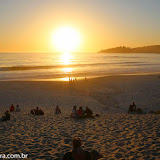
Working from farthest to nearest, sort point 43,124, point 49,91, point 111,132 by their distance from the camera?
point 49,91, point 43,124, point 111,132

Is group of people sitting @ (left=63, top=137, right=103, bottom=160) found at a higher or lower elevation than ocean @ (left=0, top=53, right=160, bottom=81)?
lower

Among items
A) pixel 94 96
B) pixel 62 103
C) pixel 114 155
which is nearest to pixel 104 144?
pixel 114 155

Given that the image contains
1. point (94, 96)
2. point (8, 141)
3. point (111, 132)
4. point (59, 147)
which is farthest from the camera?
point (94, 96)

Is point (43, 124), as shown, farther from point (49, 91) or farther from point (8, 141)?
point (49, 91)

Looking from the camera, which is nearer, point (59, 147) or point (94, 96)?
point (59, 147)

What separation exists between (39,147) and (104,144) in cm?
296

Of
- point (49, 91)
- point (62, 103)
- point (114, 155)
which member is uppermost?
point (49, 91)

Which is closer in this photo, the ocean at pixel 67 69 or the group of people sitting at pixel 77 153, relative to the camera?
the group of people sitting at pixel 77 153

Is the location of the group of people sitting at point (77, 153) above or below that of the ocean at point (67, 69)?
below

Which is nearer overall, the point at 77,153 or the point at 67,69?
the point at 77,153

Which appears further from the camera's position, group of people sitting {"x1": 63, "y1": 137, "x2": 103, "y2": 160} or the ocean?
the ocean

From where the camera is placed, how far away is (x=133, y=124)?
35.8 ft

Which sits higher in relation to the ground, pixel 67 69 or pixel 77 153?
pixel 67 69

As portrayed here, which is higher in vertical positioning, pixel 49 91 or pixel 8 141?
pixel 49 91
